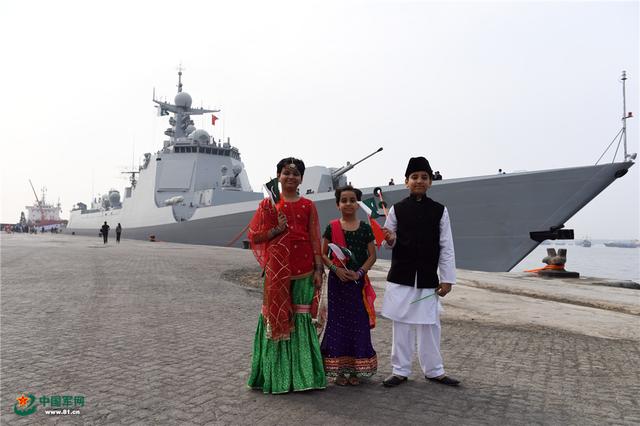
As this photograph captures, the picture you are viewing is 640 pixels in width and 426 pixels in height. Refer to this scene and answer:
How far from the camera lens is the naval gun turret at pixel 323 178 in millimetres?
15430

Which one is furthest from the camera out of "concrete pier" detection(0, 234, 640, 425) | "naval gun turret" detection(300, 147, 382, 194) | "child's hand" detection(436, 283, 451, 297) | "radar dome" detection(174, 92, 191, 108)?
"radar dome" detection(174, 92, 191, 108)

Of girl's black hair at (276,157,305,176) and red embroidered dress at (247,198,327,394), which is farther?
girl's black hair at (276,157,305,176)

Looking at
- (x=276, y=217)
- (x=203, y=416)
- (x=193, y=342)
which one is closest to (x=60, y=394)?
(x=203, y=416)

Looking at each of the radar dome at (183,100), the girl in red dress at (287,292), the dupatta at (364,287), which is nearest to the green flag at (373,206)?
the dupatta at (364,287)

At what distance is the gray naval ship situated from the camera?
11.0 m

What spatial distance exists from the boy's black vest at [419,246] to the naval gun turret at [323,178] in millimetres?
12387

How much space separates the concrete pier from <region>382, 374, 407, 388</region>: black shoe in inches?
1.8

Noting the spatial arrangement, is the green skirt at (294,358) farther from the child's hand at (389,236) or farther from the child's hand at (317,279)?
the child's hand at (389,236)

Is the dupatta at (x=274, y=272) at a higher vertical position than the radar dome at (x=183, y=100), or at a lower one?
lower

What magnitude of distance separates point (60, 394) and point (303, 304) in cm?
145

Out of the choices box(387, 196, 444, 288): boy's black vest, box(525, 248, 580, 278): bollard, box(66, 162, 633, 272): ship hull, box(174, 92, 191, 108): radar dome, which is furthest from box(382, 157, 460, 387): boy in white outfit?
box(174, 92, 191, 108): radar dome

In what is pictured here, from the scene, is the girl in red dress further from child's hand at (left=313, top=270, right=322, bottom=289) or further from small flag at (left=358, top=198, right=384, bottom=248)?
small flag at (left=358, top=198, right=384, bottom=248)

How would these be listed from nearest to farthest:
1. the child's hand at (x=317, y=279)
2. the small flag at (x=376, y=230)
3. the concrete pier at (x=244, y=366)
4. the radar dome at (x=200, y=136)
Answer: the concrete pier at (x=244, y=366) < the child's hand at (x=317, y=279) < the small flag at (x=376, y=230) < the radar dome at (x=200, y=136)

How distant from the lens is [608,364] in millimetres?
3230
